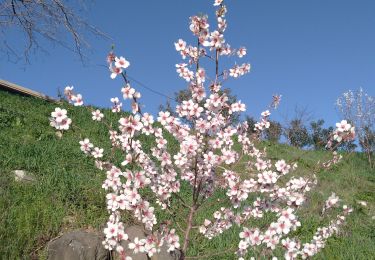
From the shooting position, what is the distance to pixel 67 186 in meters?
6.43

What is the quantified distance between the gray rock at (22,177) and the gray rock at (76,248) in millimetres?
1770

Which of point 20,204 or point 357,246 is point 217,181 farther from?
point 357,246

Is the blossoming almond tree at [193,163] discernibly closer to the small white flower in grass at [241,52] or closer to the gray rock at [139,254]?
the small white flower in grass at [241,52]

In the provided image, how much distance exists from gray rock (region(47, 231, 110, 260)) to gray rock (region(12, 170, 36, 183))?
1.77 meters

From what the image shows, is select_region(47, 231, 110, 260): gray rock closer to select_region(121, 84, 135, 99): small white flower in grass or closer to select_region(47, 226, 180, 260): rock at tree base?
select_region(47, 226, 180, 260): rock at tree base

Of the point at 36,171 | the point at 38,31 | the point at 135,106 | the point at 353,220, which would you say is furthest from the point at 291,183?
the point at 38,31

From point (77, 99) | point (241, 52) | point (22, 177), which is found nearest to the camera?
point (77, 99)

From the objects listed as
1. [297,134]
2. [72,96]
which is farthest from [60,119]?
[297,134]

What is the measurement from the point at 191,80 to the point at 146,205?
43.6 inches

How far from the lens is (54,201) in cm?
595

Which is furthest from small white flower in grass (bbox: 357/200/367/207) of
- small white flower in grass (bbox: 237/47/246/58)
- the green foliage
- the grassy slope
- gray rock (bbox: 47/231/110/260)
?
the green foliage

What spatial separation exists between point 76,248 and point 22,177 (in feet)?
7.54

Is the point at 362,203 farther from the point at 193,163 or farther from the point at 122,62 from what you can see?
the point at 122,62

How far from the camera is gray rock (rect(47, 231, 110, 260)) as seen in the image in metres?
4.73
